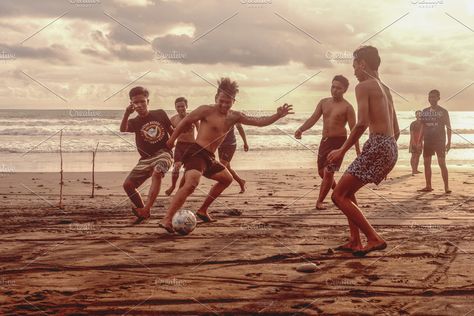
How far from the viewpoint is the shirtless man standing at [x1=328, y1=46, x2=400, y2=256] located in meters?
5.93

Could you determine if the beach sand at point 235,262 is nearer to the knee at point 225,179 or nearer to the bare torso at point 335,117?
the knee at point 225,179

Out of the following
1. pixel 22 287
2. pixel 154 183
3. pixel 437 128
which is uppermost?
pixel 437 128

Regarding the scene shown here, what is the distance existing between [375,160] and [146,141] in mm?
3678

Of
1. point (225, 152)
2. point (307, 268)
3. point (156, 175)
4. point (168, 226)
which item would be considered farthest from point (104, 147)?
point (307, 268)

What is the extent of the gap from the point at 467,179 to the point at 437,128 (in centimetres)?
444

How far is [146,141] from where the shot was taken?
8.55 metres

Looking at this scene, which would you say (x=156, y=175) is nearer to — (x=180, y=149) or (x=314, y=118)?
(x=180, y=149)

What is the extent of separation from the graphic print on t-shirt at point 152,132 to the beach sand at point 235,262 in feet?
3.71

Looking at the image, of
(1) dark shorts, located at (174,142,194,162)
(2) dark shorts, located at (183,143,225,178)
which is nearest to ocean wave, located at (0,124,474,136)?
(1) dark shorts, located at (174,142,194,162)

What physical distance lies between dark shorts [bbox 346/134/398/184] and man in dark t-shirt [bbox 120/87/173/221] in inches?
127

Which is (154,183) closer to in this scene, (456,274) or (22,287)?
(22,287)

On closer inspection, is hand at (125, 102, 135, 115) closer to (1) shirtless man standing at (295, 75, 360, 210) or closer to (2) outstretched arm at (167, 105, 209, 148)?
(2) outstretched arm at (167, 105, 209, 148)

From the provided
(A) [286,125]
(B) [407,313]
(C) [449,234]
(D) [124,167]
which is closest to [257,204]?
(C) [449,234]

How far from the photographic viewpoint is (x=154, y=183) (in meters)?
8.36
